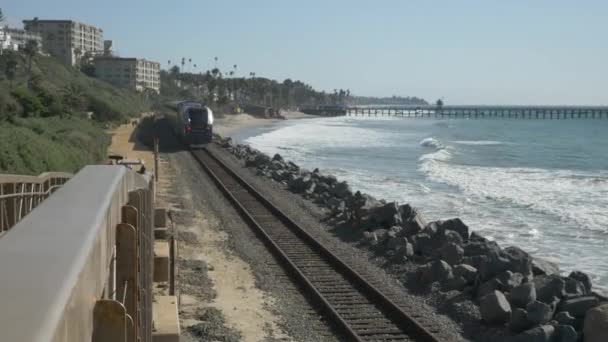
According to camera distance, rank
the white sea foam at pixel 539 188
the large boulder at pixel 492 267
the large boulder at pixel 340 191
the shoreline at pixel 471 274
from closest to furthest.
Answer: the shoreline at pixel 471 274 → the large boulder at pixel 492 267 → the large boulder at pixel 340 191 → the white sea foam at pixel 539 188

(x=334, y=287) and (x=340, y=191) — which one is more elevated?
(x=340, y=191)

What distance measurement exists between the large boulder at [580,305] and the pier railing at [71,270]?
8.69m

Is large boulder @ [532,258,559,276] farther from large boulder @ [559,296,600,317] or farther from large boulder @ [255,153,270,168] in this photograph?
large boulder @ [255,153,270,168]

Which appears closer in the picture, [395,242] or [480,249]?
[480,249]

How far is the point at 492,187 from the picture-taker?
121 feet

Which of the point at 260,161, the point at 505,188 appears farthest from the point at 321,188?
the point at 505,188

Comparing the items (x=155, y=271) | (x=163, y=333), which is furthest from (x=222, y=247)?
(x=163, y=333)

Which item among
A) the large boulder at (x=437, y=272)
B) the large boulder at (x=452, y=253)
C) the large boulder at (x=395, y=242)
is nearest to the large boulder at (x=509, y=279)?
the large boulder at (x=437, y=272)

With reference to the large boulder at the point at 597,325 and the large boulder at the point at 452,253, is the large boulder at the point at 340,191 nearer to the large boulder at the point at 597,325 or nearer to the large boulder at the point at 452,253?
the large boulder at the point at 452,253

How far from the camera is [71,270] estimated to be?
207cm

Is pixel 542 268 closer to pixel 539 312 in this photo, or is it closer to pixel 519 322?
pixel 539 312

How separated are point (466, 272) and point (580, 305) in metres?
2.84

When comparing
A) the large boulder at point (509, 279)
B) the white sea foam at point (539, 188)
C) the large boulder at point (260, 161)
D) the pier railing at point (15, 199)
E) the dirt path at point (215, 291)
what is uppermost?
the pier railing at point (15, 199)

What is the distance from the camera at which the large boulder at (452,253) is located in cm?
1534
